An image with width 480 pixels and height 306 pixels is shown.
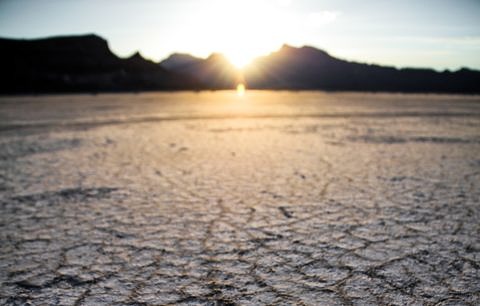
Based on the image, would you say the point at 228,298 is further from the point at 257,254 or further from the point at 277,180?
the point at 277,180

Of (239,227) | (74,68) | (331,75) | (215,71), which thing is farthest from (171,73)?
(239,227)

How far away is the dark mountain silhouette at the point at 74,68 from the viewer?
37.4 m

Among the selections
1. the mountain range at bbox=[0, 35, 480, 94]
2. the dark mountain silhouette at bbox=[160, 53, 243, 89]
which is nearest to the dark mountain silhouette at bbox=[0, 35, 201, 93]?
the mountain range at bbox=[0, 35, 480, 94]

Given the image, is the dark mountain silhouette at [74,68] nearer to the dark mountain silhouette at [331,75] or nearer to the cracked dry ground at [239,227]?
the dark mountain silhouette at [331,75]

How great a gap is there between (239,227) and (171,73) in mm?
67944

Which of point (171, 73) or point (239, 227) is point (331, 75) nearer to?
point (171, 73)

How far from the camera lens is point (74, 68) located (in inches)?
1924

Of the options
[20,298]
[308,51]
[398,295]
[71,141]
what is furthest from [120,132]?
[308,51]

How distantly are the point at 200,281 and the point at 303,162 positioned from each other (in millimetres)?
2989

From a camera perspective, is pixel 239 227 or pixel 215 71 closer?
pixel 239 227

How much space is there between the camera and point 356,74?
8931 centimetres

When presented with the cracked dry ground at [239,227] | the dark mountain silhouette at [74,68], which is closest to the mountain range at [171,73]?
the dark mountain silhouette at [74,68]

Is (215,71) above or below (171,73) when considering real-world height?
above

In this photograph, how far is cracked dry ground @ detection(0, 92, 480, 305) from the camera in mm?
1668
